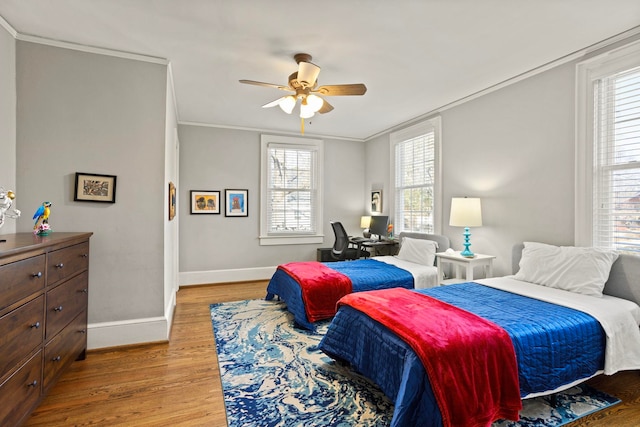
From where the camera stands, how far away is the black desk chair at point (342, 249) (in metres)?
5.04

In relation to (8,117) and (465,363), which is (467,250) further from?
(8,117)

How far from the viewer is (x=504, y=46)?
2.69 meters

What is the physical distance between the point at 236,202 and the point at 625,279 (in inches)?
193

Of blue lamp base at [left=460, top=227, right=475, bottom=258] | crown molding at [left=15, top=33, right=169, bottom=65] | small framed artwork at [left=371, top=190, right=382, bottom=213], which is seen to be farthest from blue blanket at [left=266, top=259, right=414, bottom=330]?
crown molding at [left=15, top=33, right=169, bottom=65]

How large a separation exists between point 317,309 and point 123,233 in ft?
6.56

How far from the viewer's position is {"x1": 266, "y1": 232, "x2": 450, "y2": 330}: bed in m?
3.25

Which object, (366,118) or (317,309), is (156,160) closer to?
(317,309)

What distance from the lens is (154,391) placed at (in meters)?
2.18

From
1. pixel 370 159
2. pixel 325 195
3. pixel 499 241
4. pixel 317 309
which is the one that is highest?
pixel 370 159

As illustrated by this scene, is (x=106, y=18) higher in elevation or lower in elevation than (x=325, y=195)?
higher

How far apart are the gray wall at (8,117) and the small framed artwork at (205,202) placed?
2599mm

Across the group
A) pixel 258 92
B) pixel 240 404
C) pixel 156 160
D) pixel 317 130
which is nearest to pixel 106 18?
pixel 156 160

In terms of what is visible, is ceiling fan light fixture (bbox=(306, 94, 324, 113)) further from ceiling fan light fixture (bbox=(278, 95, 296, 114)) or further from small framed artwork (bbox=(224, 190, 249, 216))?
small framed artwork (bbox=(224, 190, 249, 216))

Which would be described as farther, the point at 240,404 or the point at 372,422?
the point at 240,404
